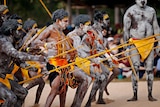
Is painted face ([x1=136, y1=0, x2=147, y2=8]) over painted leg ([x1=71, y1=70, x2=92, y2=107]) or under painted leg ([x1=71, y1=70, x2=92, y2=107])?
over

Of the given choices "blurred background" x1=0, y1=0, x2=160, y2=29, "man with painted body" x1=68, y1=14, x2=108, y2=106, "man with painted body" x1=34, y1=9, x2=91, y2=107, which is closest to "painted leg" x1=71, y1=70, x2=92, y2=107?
"man with painted body" x1=34, y1=9, x2=91, y2=107

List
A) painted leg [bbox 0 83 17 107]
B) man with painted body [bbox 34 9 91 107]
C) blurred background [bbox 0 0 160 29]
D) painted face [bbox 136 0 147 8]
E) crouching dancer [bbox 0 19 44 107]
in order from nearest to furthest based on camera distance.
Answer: crouching dancer [bbox 0 19 44 107] < painted leg [bbox 0 83 17 107] < man with painted body [bbox 34 9 91 107] < painted face [bbox 136 0 147 8] < blurred background [bbox 0 0 160 29]

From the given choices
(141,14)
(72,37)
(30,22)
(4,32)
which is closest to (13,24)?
(4,32)

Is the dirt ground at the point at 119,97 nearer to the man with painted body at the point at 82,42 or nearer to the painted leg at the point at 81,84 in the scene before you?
the man with painted body at the point at 82,42

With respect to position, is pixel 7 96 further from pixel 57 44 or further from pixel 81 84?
pixel 81 84

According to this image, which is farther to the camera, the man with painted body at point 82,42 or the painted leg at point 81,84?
the man with painted body at point 82,42

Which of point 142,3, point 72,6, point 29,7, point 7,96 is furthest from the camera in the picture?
point 29,7

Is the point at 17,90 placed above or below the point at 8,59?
below

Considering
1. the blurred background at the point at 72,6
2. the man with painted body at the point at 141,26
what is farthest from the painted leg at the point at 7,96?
the blurred background at the point at 72,6

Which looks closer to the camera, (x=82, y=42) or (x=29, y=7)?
(x=82, y=42)

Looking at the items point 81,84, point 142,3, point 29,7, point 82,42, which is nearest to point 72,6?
point 29,7

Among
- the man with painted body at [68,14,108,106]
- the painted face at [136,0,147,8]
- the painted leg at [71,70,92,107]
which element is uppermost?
the painted face at [136,0,147,8]

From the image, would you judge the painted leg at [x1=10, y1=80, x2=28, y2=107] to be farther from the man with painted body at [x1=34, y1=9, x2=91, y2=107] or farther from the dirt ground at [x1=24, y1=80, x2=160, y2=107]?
the dirt ground at [x1=24, y1=80, x2=160, y2=107]

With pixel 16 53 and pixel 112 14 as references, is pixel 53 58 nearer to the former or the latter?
pixel 16 53
